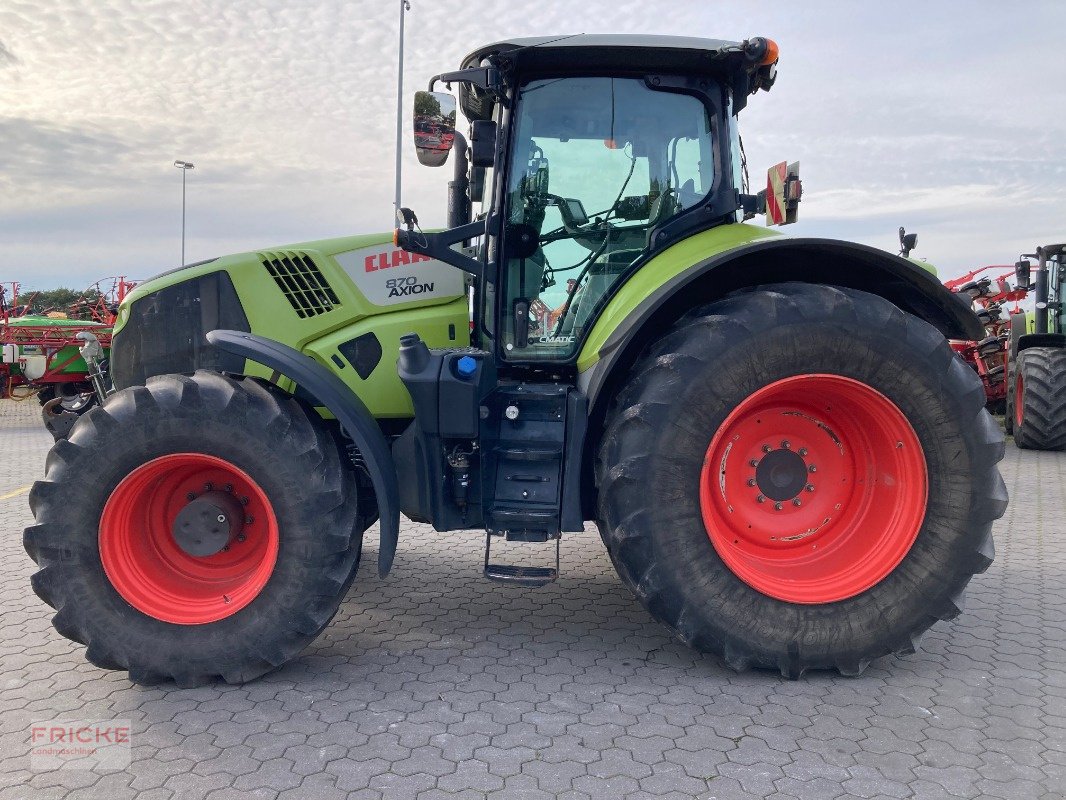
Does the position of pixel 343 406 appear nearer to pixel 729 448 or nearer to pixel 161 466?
pixel 161 466

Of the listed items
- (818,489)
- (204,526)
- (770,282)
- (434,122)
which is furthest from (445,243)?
(818,489)

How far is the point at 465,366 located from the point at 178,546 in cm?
145

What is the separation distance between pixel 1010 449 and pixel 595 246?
8.74 meters

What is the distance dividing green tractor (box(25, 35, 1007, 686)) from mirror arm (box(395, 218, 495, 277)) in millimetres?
15

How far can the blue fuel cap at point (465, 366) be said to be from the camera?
3.55 meters

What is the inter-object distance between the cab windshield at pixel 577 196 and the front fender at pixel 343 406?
0.76 meters

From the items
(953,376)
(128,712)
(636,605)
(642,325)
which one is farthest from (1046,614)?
(128,712)

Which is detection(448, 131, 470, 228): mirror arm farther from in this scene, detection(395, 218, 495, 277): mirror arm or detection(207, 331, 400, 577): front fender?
detection(207, 331, 400, 577): front fender

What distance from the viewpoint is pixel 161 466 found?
333 centimetres

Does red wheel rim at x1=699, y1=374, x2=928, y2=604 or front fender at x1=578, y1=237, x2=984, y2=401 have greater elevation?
front fender at x1=578, y1=237, x2=984, y2=401

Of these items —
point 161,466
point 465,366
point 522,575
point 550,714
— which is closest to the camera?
point 550,714

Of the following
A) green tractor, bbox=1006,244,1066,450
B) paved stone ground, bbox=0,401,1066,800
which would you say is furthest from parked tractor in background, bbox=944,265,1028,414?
paved stone ground, bbox=0,401,1066,800

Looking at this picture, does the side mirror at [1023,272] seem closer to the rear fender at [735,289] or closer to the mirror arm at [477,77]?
the rear fender at [735,289]

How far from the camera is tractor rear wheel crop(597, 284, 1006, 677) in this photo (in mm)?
3234
